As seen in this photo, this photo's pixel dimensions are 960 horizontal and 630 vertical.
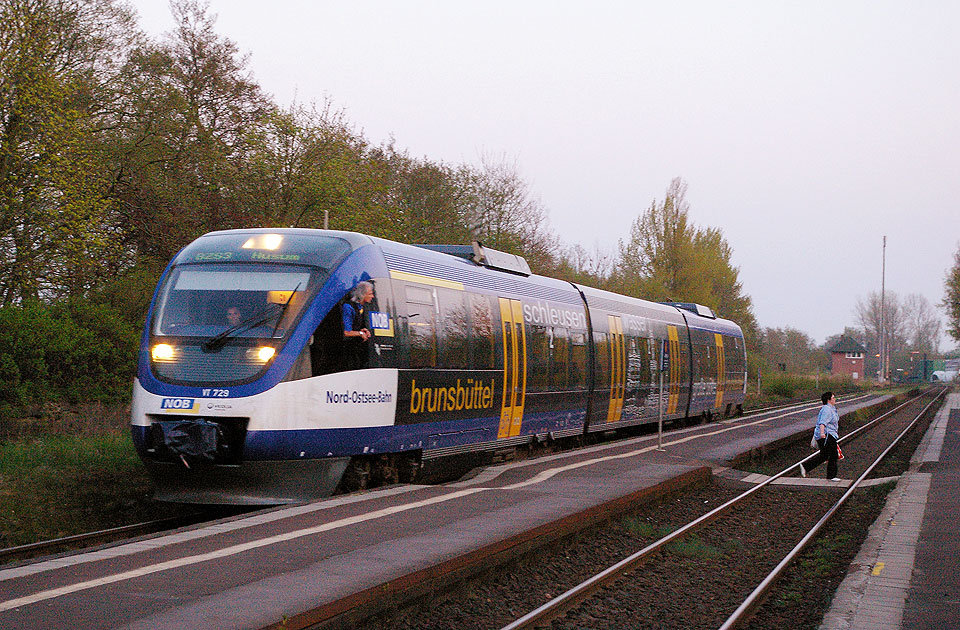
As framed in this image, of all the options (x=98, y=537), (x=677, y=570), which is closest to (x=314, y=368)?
(x=98, y=537)

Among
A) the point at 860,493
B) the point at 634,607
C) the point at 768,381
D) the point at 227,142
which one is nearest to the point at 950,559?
the point at 634,607

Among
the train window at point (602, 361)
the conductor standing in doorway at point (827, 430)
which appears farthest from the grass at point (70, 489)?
the conductor standing in doorway at point (827, 430)

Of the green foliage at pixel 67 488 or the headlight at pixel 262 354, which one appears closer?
the headlight at pixel 262 354

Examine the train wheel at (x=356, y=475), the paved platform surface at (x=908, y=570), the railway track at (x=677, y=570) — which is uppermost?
the train wheel at (x=356, y=475)

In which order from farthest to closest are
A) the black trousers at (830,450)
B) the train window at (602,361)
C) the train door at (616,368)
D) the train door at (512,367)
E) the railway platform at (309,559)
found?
the train door at (616,368), the train window at (602,361), the black trousers at (830,450), the train door at (512,367), the railway platform at (309,559)

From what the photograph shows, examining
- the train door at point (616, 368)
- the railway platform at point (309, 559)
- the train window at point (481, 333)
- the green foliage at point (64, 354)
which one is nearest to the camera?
the railway platform at point (309, 559)

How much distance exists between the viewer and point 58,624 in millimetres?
6031

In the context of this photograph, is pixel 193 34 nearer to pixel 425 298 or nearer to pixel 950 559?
pixel 425 298

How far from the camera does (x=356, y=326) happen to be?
39.7 ft

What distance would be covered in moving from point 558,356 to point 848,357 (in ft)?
515

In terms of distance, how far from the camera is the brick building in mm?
163125

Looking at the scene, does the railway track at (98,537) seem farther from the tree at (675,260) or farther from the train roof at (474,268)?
the tree at (675,260)

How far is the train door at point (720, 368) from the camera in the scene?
1300 inches

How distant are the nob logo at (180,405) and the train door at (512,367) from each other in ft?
20.1
